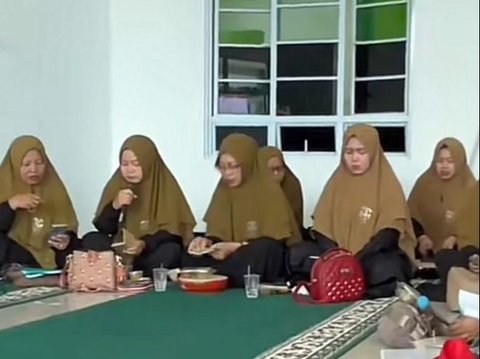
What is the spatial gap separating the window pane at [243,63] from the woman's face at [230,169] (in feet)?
6.69

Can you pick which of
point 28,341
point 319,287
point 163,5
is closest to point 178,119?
point 163,5

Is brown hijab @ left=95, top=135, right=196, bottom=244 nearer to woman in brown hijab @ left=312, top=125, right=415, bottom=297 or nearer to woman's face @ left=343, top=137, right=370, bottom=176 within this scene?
woman in brown hijab @ left=312, top=125, right=415, bottom=297

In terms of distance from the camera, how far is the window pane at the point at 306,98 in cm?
626

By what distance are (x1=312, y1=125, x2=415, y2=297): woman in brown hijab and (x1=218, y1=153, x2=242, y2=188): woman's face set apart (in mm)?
503

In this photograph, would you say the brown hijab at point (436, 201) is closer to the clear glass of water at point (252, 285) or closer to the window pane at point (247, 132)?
the clear glass of water at point (252, 285)

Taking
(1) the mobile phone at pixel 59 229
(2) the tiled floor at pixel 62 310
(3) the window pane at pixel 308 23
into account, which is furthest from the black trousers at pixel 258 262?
(3) the window pane at pixel 308 23

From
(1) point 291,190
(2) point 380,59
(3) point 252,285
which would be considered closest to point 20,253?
(3) point 252,285

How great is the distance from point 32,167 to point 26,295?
3.14 ft

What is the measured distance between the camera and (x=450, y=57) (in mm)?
5633

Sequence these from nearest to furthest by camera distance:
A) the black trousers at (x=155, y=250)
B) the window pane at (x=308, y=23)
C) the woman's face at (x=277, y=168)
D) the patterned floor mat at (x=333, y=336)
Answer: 1. the patterned floor mat at (x=333, y=336)
2. the black trousers at (x=155, y=250)
3. the woman's face at (x=277, y=168)
4. the window pane at (x=308, y=23)

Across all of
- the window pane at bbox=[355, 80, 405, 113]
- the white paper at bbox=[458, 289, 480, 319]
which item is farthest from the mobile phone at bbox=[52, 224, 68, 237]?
the white paper at bbox=[458, 289, 480, 319]

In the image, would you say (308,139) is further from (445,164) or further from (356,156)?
(356,156)

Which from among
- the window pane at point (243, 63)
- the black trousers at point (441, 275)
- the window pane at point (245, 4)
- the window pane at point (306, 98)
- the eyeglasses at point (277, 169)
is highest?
the window pane at point (245, 4)

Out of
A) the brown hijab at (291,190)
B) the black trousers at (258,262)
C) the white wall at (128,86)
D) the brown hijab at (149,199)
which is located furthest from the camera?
the white wall at (128,86)
